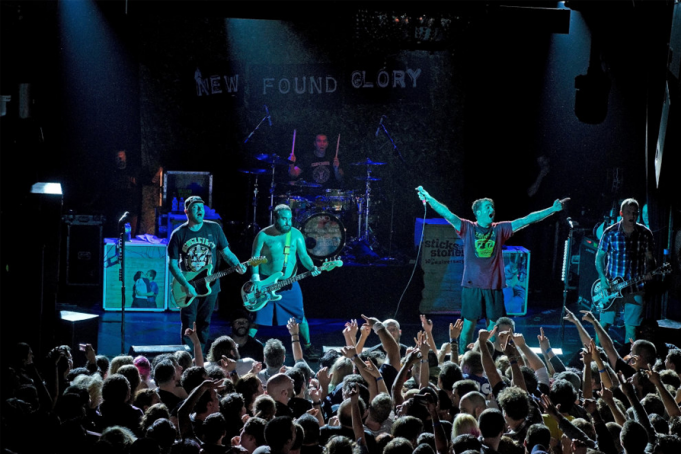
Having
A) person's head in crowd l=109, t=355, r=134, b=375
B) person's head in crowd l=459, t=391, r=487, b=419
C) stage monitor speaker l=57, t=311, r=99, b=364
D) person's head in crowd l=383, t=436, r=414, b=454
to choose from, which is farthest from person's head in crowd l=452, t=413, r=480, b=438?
stage monitor speaker l=57, t=311, r=99, b=364

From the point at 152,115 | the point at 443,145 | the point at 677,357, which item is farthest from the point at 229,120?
the point at 677,357

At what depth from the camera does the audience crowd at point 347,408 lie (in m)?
3.89

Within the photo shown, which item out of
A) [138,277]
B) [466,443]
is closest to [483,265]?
[466,443]

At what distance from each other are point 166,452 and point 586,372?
274cm

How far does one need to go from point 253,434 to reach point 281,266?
4623 millimetres

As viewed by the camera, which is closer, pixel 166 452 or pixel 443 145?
pixel 166 452

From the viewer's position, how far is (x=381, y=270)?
34.8 feet

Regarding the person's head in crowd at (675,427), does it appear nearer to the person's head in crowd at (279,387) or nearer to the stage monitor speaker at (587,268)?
the person's head in crowd at (279,387)

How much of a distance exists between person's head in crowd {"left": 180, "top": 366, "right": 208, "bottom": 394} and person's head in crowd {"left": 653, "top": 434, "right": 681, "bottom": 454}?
2567 millimetres

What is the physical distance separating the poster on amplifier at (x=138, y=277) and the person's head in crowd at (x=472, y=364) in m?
6.36

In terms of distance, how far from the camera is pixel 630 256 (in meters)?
8.46

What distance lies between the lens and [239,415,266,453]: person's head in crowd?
3.99 meters

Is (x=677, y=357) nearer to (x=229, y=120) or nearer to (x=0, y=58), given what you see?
(x=0, y=58)

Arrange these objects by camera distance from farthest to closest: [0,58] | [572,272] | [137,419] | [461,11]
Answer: [572,272], [461,11], [0,58], [137,419]
